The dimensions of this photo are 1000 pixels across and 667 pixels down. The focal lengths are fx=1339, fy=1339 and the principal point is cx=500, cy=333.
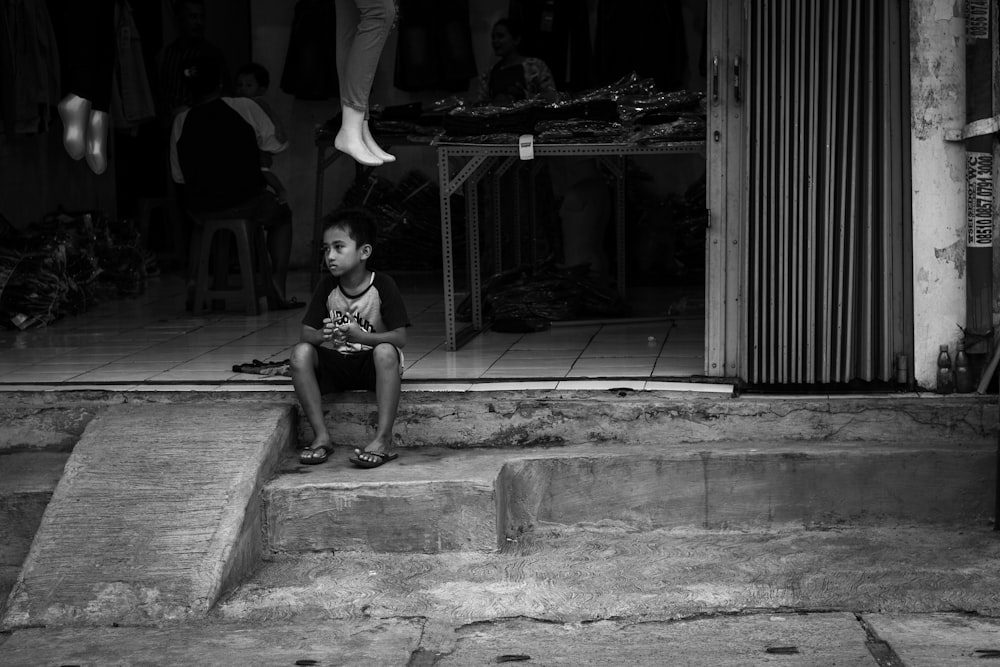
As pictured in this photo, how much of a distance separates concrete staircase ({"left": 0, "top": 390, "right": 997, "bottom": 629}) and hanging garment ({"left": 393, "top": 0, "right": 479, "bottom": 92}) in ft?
18.2

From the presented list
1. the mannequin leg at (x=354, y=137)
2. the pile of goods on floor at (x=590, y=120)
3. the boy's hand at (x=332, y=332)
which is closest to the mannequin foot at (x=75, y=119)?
the mannequin leg at (x=354, y=137)

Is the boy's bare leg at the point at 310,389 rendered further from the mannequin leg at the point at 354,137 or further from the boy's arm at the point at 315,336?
the mannequin leg at the point at 354,137

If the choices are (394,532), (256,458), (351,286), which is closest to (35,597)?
(256,458)

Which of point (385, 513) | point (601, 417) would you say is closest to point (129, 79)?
point (601, 417)

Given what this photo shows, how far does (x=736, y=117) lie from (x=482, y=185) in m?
3.75

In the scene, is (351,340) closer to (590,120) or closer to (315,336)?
(315,336)

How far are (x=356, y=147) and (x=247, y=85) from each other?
9.37 ft

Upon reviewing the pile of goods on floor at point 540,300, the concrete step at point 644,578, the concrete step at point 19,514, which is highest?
the pile of goods on floor at point 540,300

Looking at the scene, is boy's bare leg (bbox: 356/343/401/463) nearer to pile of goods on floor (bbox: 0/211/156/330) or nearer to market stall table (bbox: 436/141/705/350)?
market stall table (bbox: 436/141/705/350)

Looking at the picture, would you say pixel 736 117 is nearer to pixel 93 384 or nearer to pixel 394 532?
pixel 394 532

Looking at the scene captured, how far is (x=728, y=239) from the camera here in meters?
5.50

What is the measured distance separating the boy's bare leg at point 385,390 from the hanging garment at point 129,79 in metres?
5.80

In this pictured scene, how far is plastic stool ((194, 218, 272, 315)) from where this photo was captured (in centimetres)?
799

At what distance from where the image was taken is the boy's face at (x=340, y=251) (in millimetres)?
5270
